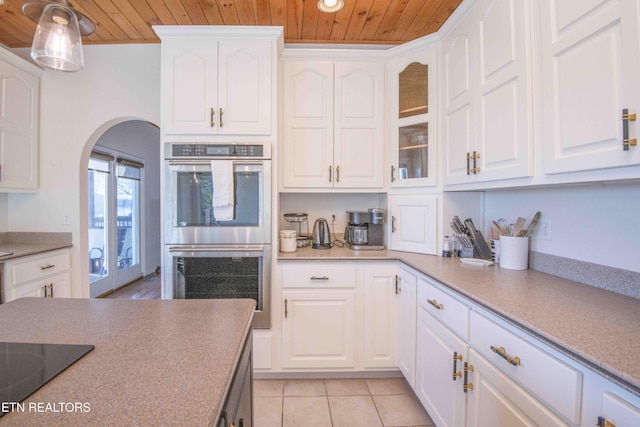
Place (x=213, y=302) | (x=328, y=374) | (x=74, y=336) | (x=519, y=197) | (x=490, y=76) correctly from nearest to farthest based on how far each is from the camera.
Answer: (x=74, y=336) → (x=213, y=302) → (x=490, y=76) → (x=519, y=197) → (x=328, y=374)

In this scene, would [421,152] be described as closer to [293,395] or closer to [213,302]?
[213,302]

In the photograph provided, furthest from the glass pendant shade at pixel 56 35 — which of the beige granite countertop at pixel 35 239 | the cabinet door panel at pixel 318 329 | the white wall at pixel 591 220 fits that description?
the white wall at pixel 591 220

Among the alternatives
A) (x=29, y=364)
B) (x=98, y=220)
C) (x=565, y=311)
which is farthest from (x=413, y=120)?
(x=98, y=220)

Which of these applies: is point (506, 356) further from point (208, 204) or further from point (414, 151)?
point (208, 204)

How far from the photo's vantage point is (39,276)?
7.38 ft

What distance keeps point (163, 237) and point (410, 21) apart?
7.98 ft

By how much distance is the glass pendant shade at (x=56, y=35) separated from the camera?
106 centimetres

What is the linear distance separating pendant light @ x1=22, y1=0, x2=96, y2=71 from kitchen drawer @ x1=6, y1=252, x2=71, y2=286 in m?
1.71

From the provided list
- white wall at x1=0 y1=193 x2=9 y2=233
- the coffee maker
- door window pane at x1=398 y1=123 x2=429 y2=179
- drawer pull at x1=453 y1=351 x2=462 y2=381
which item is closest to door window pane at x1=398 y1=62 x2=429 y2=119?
door window pane at x1=398 y1=123 x2=429 y2=179

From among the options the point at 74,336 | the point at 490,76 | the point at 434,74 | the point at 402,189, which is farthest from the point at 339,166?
the point at 74,336

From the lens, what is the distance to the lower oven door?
2.06 m

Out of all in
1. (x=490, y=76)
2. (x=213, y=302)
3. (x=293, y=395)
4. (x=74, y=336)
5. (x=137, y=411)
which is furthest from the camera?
(x=293, y=395)

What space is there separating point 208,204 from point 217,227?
0.57ft

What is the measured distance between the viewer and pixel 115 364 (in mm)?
716
